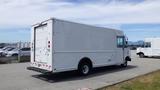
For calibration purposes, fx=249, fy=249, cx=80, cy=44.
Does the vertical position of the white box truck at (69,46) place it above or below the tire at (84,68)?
above

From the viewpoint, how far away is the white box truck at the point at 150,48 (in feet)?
96.2

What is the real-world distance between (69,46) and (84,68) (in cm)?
177

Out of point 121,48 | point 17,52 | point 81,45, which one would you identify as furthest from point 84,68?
point 17,52

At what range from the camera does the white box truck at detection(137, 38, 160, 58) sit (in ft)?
96.2

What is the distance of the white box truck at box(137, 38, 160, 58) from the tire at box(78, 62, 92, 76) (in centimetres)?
1773

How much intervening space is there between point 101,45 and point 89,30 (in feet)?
5.20

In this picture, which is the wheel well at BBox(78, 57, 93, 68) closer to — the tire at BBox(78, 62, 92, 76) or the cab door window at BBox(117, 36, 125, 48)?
the tire at BBox(78, 62, 92, 76)

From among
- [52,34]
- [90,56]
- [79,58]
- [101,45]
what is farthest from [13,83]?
[101,45]

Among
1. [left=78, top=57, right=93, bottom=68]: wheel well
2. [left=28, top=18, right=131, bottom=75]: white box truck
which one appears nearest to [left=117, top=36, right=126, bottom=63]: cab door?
[left=28, top=18, right=131, bottom=75]: white box truck

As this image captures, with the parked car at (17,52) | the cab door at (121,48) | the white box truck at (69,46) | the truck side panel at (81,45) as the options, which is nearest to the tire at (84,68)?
the white box truck at (69,46)

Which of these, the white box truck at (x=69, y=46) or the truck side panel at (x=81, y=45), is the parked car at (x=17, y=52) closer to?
the truck side panel at (x=81, y=45)

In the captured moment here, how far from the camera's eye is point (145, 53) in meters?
30.4

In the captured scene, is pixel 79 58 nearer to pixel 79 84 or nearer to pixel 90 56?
pixel 90 56

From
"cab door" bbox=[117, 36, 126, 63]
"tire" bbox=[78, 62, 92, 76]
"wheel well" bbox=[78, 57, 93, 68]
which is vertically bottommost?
"tire" bbox=[78, 62, 92, 76]
